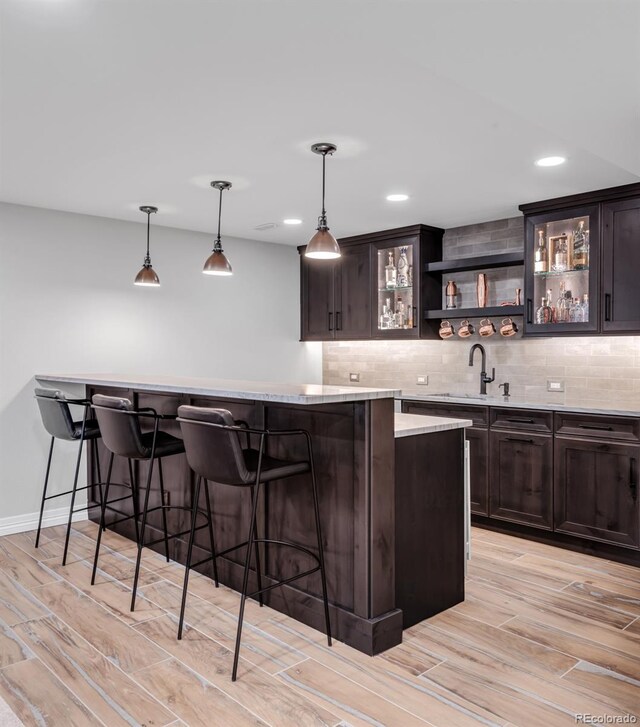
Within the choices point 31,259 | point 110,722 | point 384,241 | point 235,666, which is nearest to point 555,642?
point 235,666

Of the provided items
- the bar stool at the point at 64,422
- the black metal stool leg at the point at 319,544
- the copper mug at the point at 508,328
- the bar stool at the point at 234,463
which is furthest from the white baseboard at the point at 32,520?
the copper mug at the point at 508,328

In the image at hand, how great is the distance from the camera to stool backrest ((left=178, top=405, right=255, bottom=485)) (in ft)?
8.18

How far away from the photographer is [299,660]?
257 cm

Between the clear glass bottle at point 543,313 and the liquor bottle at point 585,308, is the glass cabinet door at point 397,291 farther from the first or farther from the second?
the liquor bottle at point 585,308

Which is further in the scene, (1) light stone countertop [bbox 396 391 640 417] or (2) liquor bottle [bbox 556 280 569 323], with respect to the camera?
(2) liquor bottle [bbox 556 280 569 323]

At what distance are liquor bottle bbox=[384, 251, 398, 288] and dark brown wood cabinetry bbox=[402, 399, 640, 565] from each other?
52.5 inches

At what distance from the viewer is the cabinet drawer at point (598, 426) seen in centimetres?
378

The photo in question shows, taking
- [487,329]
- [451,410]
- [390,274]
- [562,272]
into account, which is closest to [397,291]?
[390,274]

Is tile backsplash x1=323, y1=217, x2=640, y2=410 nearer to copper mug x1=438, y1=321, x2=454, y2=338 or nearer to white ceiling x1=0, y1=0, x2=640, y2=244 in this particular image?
copper mug x1=438, y1=321, x2=454, y2=338

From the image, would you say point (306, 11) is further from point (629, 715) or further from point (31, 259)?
point (31, 259)

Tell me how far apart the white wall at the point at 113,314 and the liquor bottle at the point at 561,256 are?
2805mm

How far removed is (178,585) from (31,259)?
2.74 meters

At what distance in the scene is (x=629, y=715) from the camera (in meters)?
2.19

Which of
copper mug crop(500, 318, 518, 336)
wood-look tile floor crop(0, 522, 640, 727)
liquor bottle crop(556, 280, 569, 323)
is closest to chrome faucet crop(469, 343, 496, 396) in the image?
copper mug crop(500, 318, 518, 336)
